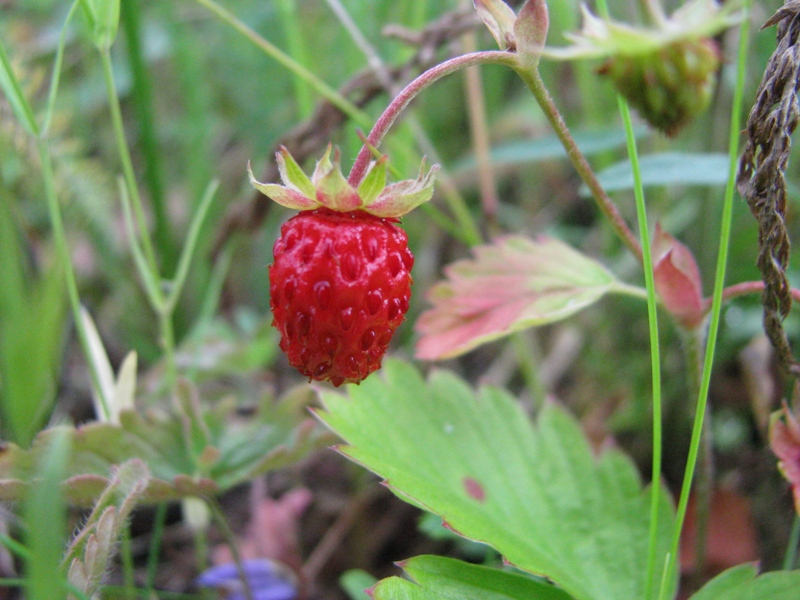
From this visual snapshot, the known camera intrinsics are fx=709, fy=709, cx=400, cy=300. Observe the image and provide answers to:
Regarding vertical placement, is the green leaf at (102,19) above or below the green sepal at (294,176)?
above

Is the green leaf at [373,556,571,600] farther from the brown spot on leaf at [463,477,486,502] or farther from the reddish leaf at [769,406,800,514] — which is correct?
the reddish leaf at [769,406,800,514]

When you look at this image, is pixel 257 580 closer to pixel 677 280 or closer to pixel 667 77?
pixel 677 280

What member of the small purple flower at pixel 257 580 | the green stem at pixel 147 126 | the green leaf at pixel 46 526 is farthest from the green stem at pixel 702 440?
the green stem at pixel 147 126

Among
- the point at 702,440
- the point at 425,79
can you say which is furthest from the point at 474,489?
the point at 425,79

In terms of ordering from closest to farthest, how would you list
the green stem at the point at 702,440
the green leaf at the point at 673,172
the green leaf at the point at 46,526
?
the green leaf at the point at 46,526 < the green stem at the point at 702,440 < the green leaf at the point at 673,172

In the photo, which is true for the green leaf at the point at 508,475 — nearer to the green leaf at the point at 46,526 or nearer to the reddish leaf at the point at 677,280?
the reddish leaf at the point at 677,280

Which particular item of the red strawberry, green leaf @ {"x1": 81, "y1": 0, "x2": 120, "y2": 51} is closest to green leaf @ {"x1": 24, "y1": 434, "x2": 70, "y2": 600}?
the red strawberry
